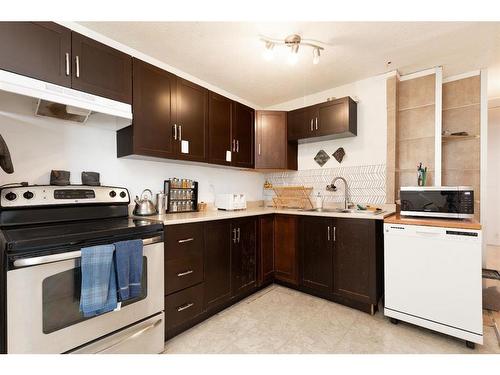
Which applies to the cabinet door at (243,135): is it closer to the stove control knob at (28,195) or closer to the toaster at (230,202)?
the toaster at (230,202)

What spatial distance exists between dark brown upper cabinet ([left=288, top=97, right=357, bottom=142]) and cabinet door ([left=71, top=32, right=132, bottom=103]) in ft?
6.46

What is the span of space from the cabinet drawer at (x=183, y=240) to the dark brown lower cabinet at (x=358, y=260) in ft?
4.40

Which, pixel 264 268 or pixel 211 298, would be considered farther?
pixel 264 268

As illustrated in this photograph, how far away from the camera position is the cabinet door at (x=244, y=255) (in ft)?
7.48

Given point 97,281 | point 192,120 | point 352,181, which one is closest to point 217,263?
point 97,281

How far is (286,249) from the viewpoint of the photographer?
106 inches

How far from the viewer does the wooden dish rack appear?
3.06 metres

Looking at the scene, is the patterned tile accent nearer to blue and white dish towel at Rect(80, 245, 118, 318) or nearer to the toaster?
the toaster

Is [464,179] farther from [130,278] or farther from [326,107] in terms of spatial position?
[130,278]

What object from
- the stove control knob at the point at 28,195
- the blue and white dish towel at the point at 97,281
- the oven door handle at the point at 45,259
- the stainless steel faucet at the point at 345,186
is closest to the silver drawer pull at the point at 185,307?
the blue and white dish towel at the point at 97,281

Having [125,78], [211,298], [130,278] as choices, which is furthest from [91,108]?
[211,298]
